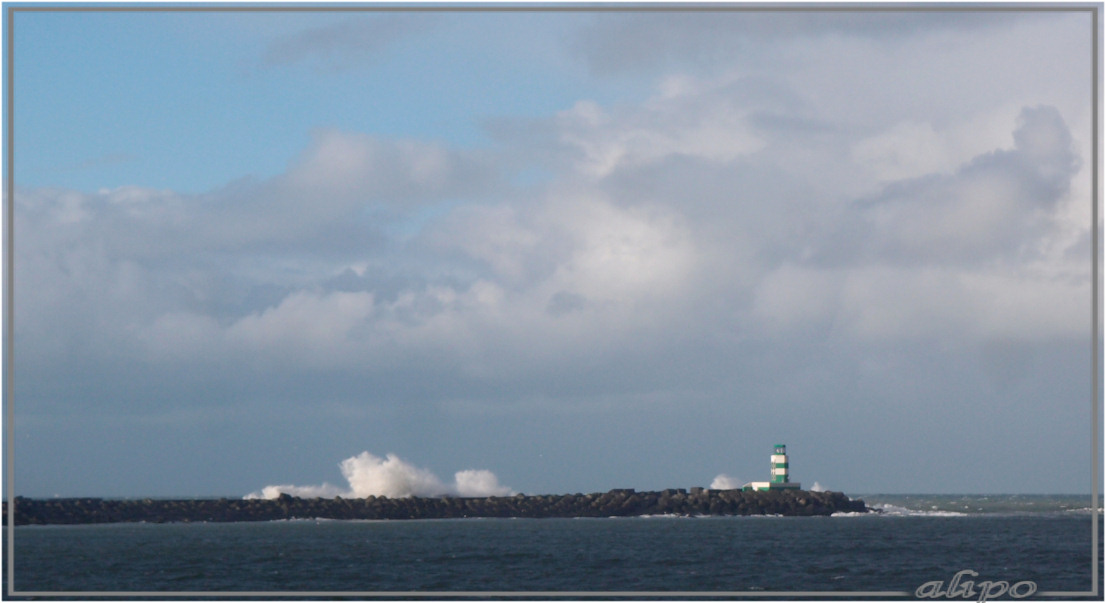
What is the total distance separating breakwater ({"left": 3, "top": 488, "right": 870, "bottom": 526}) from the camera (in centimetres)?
6269

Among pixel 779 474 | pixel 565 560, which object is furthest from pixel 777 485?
pixel 565 560

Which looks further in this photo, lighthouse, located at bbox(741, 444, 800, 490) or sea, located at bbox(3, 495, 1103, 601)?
lighthouse, located at bbox(741, 444, 800, 490)

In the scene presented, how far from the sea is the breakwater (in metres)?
4.40

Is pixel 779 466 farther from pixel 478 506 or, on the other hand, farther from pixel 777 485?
pixel 478 506

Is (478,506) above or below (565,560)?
below

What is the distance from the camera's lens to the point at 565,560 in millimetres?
37469

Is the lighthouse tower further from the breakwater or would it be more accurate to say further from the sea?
the sea

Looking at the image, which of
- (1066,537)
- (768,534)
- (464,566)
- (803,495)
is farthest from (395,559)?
(803,495)

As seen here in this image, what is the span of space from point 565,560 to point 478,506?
28.8 metres

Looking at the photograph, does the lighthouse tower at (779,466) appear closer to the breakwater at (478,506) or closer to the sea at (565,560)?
the breakwater at (478,506)

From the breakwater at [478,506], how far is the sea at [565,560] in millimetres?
4401

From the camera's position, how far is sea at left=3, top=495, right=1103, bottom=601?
97.9 feet

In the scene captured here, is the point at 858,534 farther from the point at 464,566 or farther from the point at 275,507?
the point at 275,507

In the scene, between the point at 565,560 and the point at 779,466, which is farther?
the point at 779,466
